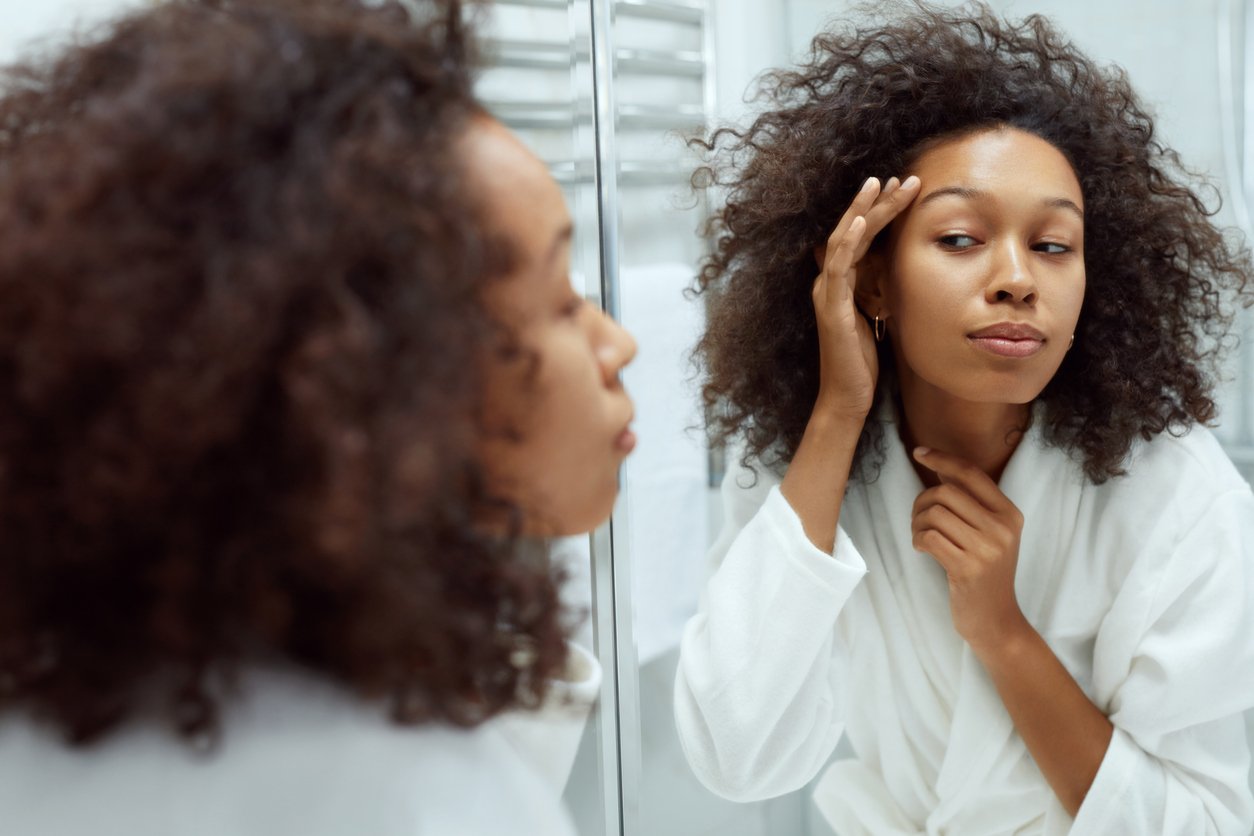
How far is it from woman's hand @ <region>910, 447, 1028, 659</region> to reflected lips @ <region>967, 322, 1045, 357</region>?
144 millimetres

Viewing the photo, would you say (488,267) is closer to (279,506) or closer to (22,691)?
(279,506)

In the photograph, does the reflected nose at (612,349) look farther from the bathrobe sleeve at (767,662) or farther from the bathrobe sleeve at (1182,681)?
the bathrobe sleeve at (1182,681)

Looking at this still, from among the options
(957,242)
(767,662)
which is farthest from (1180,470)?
(767,662)

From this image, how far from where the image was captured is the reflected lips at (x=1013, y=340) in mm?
816

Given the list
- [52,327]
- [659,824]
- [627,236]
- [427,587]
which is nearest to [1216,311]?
[627,236]

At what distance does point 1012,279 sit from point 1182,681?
0.35m

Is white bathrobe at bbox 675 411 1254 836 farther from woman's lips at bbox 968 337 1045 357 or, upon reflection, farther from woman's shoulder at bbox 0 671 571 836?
woman's shoulder at bbox 0 671 571 836

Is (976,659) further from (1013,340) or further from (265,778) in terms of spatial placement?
(265,778)

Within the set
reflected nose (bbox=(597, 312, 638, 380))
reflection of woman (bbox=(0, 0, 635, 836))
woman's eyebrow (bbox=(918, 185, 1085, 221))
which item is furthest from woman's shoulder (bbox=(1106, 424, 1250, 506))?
reflection of woman (bbox=(0, 0, 635, 836))

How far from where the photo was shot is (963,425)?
0.94 m

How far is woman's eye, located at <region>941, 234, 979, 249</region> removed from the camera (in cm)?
84

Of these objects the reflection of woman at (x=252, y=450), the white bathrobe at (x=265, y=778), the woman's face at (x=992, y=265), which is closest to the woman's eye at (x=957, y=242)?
the woman's face at (x=992, y=265)

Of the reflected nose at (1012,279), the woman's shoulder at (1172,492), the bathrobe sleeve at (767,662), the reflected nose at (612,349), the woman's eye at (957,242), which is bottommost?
the bathrobe sleeve at (767,662)

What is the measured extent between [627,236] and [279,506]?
0.68 meters
